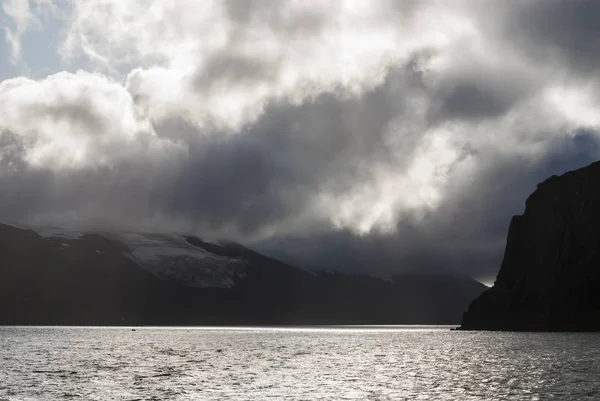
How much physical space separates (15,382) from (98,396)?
23.5 meters

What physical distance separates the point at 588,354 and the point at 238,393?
99.3 metres

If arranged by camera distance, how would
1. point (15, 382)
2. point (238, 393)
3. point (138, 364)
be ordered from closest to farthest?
point (238, 393), point (15, 382), point (138, 364)

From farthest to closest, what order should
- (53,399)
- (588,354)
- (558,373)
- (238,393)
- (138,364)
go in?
1. (588,354)
2. (138,364)
3. (558,373)
4. (238,393)
5. (53,399)

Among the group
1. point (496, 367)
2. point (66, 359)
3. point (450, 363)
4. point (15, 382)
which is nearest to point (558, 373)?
point (496, 367)

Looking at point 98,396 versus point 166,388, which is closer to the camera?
point 98,396

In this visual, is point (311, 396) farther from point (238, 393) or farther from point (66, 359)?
point (66, 359)

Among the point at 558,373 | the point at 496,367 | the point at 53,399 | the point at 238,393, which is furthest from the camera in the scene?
the point at 496,367

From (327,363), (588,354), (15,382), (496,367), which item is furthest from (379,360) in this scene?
(15,382)

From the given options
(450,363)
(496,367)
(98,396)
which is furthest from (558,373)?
(98,396)

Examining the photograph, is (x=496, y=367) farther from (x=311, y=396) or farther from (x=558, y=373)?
(x=311, y=396)

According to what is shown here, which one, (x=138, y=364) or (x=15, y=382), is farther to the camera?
(x=138, y=364)

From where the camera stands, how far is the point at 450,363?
15400cm

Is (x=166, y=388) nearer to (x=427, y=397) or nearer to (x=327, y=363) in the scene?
(x=427, y=397)

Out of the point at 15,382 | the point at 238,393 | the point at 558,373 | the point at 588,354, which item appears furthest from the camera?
the point at 588,354
